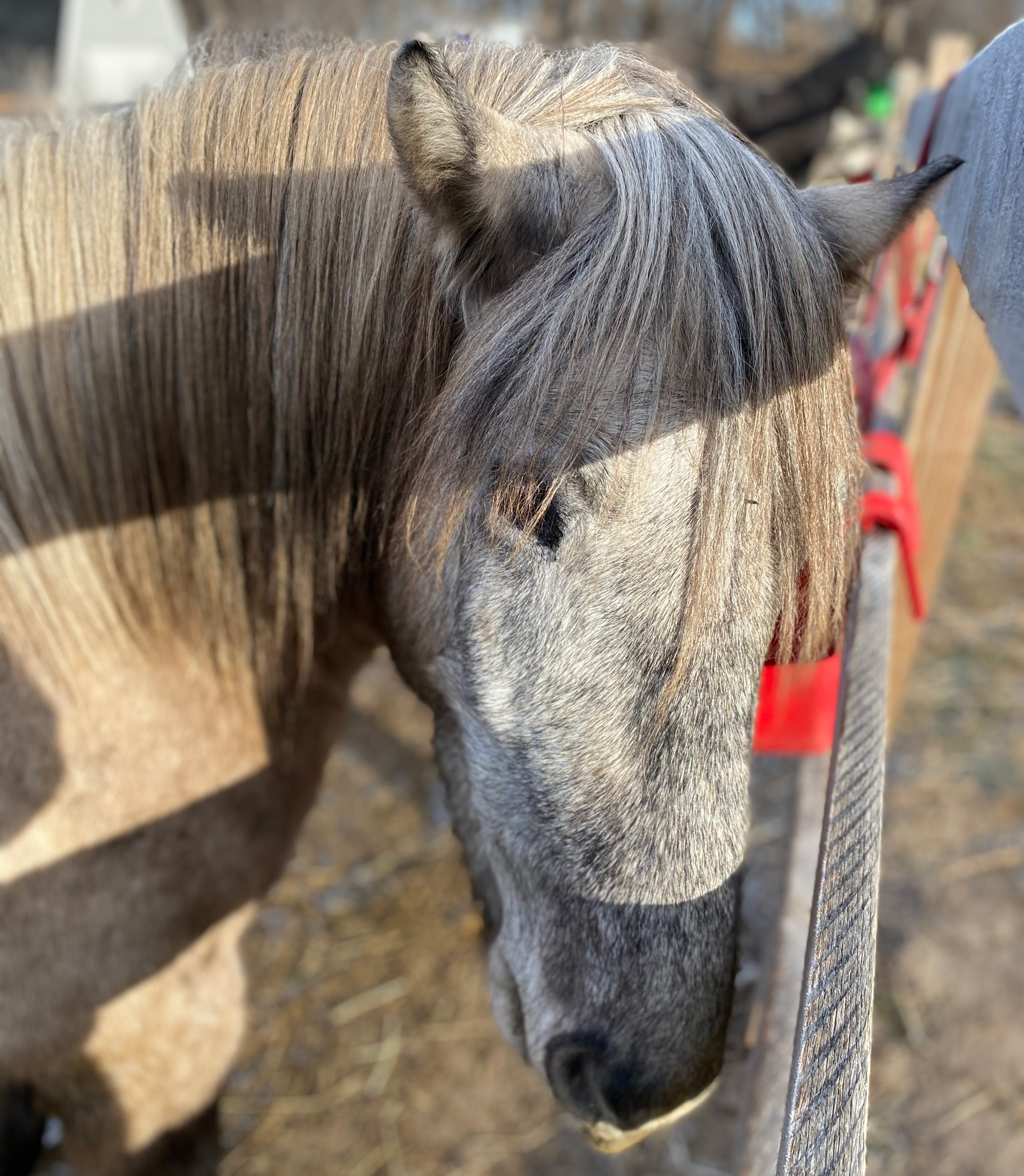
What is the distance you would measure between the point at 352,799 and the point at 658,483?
2.53m

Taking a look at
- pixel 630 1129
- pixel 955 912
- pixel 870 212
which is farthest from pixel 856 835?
pixel 955 912

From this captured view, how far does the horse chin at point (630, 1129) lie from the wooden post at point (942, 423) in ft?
5.05

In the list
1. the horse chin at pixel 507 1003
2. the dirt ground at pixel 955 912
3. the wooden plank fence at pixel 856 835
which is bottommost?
the dirt ground at pixel 955 912

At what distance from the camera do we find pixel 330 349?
3.35 ft

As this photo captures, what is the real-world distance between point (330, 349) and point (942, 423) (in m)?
1.94

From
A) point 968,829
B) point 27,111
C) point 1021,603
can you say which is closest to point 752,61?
point 1021,603

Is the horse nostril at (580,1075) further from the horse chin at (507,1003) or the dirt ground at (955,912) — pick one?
the dirt ground at (955,912)

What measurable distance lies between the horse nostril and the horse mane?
0.54 m

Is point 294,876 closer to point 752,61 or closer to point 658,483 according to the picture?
point 658,483

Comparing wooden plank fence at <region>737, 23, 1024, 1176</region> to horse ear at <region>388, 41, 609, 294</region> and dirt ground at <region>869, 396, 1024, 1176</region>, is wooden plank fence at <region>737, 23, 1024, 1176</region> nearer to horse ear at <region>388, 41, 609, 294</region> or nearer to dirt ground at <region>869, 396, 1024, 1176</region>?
horse ear at <region>388, 41, 609, 294</region>

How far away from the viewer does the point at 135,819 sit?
1.25 meters

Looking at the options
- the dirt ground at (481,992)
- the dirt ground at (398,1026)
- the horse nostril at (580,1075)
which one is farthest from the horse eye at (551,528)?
the dirt ground at (481,992)

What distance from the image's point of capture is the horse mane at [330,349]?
2.56ft

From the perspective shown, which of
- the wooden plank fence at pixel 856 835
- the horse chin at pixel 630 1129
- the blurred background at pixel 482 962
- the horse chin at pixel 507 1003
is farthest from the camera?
the blurred background at pixel 482 962
